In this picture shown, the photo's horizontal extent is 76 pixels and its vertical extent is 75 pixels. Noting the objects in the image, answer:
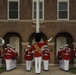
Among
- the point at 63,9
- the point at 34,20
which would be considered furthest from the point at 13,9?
the point at 63,9

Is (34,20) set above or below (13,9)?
below

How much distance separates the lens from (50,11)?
31.3 metres

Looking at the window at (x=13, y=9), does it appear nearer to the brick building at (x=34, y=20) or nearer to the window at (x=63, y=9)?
the brick building at (x=34, y=20)

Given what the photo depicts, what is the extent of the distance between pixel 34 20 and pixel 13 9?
251cm

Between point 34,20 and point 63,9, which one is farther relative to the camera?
point 63,9

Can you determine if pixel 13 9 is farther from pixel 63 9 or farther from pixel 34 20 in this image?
pixel 63 9

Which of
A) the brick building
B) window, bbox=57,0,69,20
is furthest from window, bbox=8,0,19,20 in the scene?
window, bbox=57,0,69,20

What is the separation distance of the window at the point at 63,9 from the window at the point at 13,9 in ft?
13.9

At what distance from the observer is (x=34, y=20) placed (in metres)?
31.0

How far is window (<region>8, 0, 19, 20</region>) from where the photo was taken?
31.4 m

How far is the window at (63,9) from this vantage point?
103 feet

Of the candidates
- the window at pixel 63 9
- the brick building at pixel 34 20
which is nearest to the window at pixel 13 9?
the brick building at pixel 34 20

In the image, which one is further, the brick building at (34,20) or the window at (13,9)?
the window at (13,9)

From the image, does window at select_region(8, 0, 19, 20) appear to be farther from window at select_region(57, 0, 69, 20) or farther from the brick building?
window at select_region(57, 0, 69, 20)
